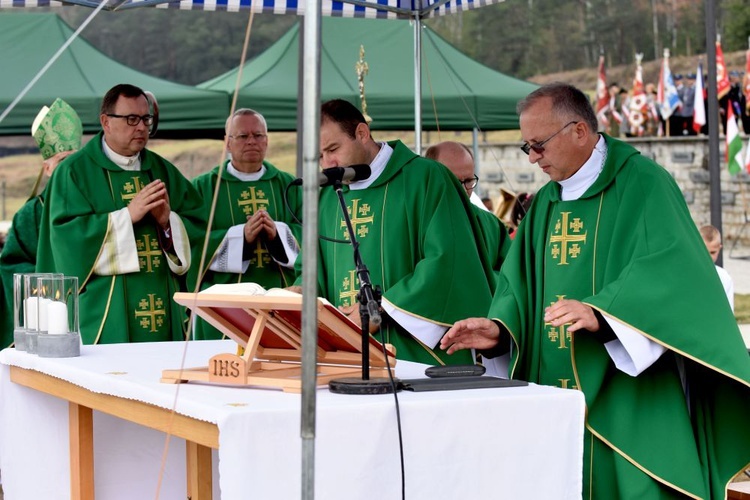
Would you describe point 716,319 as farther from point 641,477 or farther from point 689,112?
point 689,112

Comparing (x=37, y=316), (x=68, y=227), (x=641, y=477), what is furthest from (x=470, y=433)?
(x=68, y=227)

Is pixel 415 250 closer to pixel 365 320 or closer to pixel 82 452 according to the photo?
pixel 82 452

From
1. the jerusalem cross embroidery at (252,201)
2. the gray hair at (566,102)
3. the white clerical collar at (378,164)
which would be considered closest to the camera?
the gray hair at (566,102)

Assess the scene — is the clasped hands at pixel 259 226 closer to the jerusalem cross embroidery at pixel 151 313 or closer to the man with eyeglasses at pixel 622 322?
the jerusalem cross embroidery at pixel 151 313

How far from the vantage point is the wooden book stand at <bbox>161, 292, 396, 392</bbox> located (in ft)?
10.2

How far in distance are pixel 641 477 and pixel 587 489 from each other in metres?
0.24

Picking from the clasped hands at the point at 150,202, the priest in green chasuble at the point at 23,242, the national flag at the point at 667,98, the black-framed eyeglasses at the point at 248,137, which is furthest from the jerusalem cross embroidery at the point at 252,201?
the national flag at the point at 667,98

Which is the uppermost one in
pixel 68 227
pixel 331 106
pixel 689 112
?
pixel 689 112

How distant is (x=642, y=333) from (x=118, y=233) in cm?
286

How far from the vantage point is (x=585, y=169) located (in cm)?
385

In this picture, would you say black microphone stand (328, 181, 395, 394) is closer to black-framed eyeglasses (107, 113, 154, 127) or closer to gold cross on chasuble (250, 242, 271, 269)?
black-framed eyeglasses (107, 113, 154, 127)

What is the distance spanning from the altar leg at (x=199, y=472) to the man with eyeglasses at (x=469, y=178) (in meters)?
2.79

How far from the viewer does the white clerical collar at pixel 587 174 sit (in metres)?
3.84

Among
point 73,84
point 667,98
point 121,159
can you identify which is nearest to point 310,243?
point 121,159
